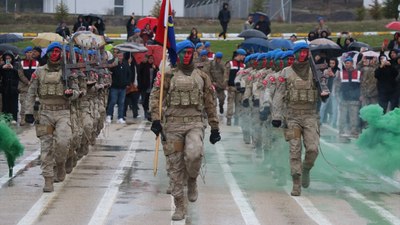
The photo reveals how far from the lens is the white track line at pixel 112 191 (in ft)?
41.4

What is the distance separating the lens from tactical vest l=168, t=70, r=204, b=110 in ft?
42.5

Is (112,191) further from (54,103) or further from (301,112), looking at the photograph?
(301,112)

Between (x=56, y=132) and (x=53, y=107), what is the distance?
0.36 m

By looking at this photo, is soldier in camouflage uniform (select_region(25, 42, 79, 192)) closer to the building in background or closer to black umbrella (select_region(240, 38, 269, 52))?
black umbrella (select_region(240, 38, 269, 52))

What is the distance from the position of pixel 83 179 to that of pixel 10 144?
4.08ft

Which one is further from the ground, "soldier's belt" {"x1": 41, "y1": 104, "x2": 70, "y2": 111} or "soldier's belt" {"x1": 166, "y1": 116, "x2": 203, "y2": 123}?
"soldier's belt" {"x1": 166, "y1": 116, "x2": 203, "y2": 123}

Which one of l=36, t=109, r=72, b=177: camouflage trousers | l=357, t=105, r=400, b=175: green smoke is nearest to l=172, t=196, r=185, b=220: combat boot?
l=36, t=109, r=72, b=177: camouflage trousers

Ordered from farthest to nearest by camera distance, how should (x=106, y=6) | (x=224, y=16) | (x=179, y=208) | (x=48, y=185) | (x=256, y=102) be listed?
(x=106, y=6) < (x=224, y=16) < (x=256, y=102) < (x=48, y=185) < (x=179, y=208)

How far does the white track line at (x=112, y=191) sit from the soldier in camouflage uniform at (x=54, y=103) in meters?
0.91

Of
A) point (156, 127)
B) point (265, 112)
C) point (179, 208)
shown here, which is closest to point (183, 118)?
point (156, 127)

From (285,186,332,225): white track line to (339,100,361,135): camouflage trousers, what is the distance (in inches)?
379

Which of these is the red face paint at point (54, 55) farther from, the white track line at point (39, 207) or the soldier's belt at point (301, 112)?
the soldier's belt at point (301, 112)

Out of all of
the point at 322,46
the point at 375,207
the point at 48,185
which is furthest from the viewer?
the point at 322,46

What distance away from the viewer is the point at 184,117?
13.0 meters
